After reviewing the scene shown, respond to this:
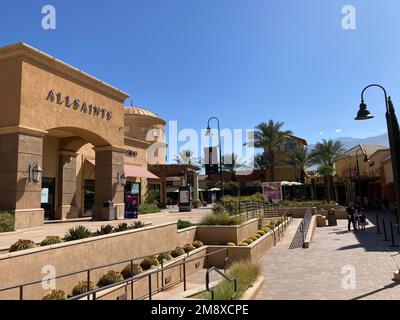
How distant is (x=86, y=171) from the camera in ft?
80.2

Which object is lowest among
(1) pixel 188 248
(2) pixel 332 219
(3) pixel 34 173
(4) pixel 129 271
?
(4) pixel 129 271

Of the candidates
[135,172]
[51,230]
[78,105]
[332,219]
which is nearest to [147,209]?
[135,172]

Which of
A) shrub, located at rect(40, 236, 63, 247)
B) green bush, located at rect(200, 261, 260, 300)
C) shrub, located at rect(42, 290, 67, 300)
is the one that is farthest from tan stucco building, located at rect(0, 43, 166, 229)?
green bush, located at rect(200, 261, 260, 300)

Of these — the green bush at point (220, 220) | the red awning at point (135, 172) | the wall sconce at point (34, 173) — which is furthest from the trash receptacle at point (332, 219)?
the wall sconce at point (34, 173)

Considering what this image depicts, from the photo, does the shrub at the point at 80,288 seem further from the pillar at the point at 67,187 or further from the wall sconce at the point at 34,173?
the pillar at the point at 67,187

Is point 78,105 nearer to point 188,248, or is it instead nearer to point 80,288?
point 188,248

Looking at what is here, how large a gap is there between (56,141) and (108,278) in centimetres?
1443

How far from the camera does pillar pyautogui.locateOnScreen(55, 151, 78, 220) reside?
21.8 m

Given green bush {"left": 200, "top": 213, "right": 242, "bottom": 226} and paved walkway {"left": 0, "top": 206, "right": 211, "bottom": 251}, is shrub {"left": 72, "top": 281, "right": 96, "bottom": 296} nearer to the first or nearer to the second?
paved walkway {"left": 0, "top": 206, "right": 211, "bottom": 251}

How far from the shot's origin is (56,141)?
2181 cm

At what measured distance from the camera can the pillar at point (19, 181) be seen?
14.7 metres

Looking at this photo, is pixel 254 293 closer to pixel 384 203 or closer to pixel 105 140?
pixel 105 140
